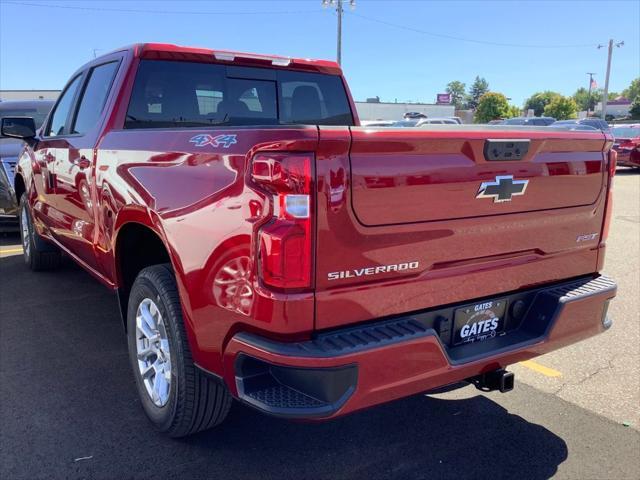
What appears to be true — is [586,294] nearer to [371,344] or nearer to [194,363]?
[371,344]

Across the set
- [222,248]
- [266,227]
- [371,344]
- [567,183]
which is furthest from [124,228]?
[567,183]

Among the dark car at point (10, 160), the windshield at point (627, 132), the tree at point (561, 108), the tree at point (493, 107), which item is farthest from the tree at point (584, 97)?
the dark car at point (10, 160)

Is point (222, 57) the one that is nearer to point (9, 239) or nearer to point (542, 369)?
point (542, 369)

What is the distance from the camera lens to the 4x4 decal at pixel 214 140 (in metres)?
2.21

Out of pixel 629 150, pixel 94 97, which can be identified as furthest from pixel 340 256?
pixel 629 150

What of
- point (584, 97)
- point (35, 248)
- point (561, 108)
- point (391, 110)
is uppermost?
point (584, 97)

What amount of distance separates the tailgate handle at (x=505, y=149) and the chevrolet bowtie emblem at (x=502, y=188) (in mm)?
90

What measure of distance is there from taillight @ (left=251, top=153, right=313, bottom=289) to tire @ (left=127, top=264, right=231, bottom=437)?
0.68m

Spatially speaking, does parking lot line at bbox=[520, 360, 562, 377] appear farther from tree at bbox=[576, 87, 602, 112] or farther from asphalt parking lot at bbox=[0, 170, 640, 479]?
tree at bbox=[576, 87, 602, 112]

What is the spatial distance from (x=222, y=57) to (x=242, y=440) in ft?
8.49

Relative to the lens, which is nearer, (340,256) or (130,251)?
(340,256)

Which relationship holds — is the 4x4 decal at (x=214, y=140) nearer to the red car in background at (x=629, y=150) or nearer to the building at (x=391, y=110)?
the red car in background at (x=629, y=150)

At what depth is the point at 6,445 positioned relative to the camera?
289cm

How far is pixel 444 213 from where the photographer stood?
234 centimetres
